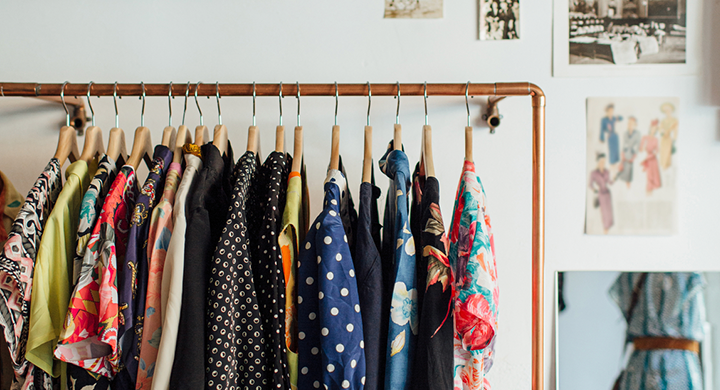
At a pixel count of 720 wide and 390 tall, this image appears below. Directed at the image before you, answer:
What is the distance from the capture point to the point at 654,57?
1108 mm

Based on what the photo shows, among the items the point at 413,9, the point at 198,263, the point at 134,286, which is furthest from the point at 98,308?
the point at 413,9

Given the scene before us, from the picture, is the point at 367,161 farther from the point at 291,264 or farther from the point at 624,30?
the point at 624,30

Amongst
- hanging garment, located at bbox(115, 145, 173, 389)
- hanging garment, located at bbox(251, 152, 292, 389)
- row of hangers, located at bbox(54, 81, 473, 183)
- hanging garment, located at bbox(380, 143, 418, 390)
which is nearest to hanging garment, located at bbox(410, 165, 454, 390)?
hanging garment, located at bbox(380, 143, 418, 390)

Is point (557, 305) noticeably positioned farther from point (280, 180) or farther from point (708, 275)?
point (280, 180)

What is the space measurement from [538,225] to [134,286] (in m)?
0.75

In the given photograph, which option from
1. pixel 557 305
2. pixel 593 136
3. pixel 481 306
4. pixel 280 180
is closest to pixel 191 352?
pixel 280 180

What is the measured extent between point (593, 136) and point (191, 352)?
3.44 feet

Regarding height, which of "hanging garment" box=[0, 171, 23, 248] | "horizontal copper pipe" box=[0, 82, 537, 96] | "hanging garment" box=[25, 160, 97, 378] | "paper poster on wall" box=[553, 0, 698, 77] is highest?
"paper poster on wall" box=[553, 0, 698, 77]

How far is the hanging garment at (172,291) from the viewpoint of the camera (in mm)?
678

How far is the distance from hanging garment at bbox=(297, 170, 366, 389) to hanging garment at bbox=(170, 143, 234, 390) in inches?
6.3

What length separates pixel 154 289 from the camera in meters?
0.73

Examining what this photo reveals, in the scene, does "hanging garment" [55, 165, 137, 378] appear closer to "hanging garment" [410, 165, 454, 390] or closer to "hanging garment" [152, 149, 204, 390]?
"hanging garment" [152, 149, 204, 390]

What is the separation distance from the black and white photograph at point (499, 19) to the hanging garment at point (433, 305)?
0.55m

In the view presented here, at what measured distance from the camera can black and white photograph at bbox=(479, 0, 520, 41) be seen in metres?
1.10
